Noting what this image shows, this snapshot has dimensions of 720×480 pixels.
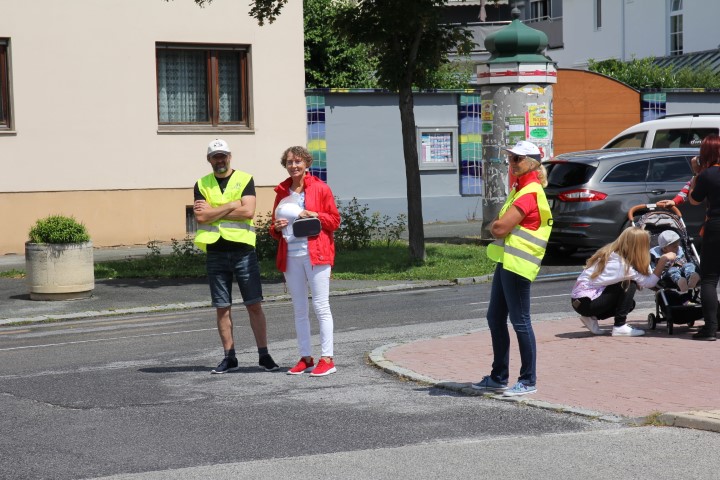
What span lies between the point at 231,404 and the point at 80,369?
234cm

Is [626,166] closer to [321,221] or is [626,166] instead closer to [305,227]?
[321,221]

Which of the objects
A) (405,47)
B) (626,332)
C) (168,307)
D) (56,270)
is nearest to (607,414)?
(626,332)

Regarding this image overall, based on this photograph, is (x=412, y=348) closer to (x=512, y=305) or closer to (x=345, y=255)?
(x=512, y=305)

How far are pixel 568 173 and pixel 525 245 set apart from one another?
10286 millimetres

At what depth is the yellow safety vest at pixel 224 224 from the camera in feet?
32.3

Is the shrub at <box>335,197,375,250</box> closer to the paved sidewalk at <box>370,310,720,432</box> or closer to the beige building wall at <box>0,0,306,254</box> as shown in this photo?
the beige building wall at <box>0,0,306,254</box>

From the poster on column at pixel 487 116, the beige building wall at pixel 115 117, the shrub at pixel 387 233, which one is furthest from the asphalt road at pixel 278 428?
the beige building wall at pixel 115 117

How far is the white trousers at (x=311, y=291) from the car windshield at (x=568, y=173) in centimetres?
925

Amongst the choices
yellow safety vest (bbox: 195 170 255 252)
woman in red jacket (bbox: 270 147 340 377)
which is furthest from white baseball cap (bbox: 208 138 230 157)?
woman in red jacket (bbox: 270 147 340 377)

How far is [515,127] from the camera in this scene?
21.5 metres

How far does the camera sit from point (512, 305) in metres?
8.48

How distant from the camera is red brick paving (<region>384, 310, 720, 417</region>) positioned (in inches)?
325

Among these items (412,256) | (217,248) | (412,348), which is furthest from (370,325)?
(412,256)

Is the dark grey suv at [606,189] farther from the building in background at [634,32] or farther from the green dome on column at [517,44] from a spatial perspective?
the building in background at [634,32]
